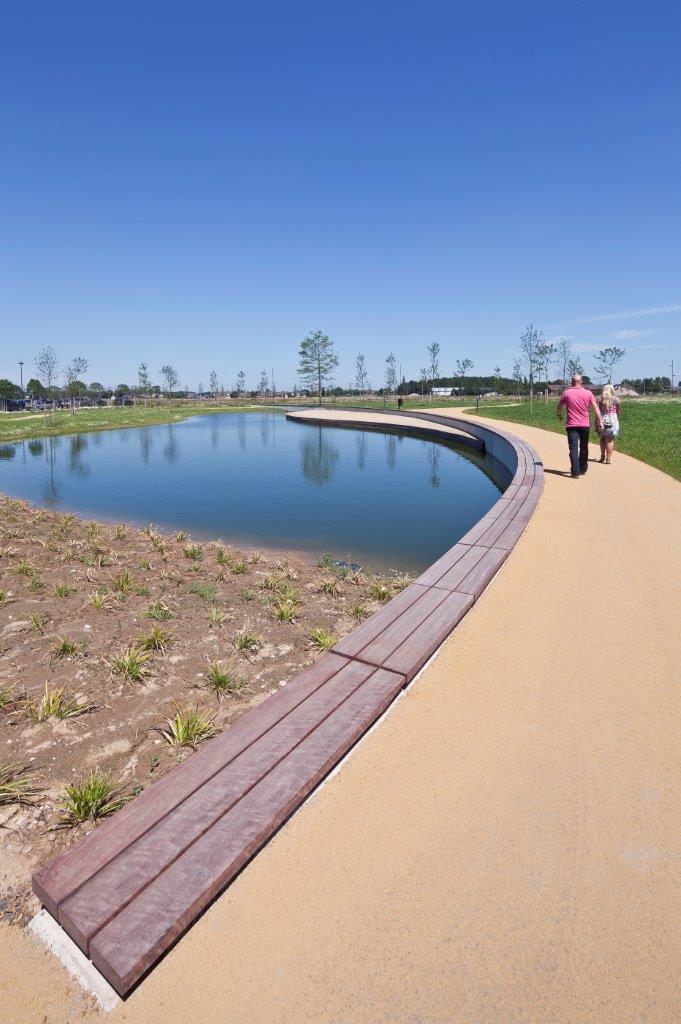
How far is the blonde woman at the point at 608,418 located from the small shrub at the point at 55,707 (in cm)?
900

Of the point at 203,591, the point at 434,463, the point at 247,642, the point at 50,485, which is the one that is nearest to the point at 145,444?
the point at 50,485

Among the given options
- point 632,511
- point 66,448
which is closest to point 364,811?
point 632,511

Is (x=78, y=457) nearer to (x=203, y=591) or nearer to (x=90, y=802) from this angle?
(x=203, y=591)

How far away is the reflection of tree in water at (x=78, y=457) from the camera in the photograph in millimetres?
13545

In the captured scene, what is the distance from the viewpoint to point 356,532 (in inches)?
285

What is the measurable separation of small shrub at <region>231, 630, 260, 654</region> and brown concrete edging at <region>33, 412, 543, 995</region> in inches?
31.9

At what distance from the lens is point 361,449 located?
57.4ft

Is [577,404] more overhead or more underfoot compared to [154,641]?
more overhead

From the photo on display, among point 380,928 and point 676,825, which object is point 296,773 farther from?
point 676,825

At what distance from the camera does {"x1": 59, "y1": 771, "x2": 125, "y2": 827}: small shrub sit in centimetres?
188

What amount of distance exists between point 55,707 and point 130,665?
0.47 m

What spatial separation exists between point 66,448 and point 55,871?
68.0 feet

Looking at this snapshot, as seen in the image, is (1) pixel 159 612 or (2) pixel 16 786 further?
(1) pixel 159 612

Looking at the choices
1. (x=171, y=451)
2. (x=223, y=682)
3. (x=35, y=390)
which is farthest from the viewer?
(x=35, y=390)
